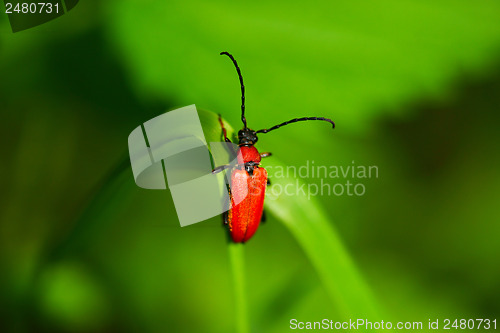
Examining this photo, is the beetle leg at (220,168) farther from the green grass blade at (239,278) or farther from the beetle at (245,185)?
the green grass blade at (239,278)

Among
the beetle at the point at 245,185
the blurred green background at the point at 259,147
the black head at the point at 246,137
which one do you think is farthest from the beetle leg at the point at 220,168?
the blurred green background at the point at 259,147

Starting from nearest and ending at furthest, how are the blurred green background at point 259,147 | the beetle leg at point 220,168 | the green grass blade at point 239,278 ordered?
the green grass blade at point 239,278 < the beetle leg at point 220,168 < the blurred green background at point 259,147

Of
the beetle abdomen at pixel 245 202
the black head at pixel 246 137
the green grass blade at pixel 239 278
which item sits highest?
the black head at pixel 246 137

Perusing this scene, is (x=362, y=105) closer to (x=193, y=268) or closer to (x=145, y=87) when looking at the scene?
(x=145, y=87)

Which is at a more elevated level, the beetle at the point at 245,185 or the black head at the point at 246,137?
the black head at the point at 246,137

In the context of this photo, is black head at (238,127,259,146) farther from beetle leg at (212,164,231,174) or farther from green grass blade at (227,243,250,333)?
green grass blade at (227,243,250,333)

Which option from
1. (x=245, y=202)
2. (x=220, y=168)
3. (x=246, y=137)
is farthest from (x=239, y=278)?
(x=246, y=137)

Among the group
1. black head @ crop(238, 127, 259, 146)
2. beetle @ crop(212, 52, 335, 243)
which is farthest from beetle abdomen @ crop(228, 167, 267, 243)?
black head @ crop(238, 127, 259, 146)
